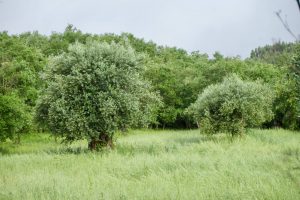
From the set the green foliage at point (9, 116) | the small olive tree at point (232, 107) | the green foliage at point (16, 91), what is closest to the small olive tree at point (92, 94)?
the green foliage at point (9, 116)

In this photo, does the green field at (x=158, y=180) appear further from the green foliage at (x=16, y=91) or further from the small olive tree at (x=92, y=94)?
the green foliage at (x=16, y=91)

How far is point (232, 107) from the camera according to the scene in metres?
33.0

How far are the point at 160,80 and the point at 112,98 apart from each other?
42824 mm

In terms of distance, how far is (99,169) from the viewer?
682 inches

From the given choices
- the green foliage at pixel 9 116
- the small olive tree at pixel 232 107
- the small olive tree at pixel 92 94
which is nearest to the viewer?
the small olive tree at pixel 92 94

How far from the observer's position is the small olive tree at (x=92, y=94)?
84.9 ft

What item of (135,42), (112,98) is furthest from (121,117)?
(135,42)

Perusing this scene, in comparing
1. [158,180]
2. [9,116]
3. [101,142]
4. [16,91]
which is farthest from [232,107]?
[158,180]

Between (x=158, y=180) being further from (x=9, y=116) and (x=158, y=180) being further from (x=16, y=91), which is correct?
(x=16, y=91)

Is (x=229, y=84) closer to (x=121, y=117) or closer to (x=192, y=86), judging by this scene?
(x=121, y=117)

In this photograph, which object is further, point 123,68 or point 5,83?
point 5,83

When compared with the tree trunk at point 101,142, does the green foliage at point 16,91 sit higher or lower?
higher

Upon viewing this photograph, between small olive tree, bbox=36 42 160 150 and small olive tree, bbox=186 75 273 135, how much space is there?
316 inches

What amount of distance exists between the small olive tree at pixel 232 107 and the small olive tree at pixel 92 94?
802cm
